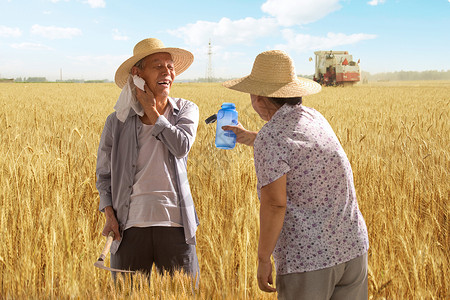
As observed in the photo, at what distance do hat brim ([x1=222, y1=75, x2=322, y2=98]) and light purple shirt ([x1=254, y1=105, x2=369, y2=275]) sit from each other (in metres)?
0.05

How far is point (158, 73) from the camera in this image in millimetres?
1711

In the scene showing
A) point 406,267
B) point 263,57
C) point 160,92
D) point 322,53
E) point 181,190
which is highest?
point 322,53

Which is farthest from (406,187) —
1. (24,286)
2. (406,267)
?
(24,286)

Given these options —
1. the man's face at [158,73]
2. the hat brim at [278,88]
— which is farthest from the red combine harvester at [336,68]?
the hat brim at [278,88]

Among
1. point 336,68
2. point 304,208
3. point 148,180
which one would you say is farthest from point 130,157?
point 336,68

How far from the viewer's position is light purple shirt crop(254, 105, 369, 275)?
3.78 ft

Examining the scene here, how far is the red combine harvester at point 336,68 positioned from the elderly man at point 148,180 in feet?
77.6

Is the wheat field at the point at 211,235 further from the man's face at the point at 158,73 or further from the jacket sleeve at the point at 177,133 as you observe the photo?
the man's face at the point at 158,73

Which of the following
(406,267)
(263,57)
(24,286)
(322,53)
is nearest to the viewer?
(263,57)

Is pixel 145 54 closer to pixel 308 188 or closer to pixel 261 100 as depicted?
pixel 261 100

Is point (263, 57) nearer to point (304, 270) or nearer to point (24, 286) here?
point (304, 270)

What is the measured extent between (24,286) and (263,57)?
1.32m

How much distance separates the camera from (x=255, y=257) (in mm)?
1830

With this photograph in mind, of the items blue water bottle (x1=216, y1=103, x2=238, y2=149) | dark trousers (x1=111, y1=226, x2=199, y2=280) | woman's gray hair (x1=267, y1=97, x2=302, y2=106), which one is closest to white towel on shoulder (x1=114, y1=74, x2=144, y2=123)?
blue water bottle (x1=216, y1=103, x2=238, y2=149)
